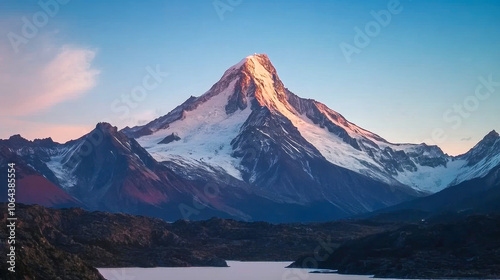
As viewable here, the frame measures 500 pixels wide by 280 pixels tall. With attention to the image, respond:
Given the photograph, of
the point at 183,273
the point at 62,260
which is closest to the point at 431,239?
the point at 183,273

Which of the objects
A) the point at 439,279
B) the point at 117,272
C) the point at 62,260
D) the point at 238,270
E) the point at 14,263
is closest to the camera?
the point at 14,263

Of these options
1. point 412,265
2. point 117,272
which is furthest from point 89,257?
point 412,265

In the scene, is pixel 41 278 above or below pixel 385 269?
above

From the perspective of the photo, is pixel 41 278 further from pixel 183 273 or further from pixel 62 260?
pixel 183 273

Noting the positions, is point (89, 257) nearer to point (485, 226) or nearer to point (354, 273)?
point (354, 273)

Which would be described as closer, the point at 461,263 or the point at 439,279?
the point at 439,279

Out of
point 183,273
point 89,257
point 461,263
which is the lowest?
point 461,263

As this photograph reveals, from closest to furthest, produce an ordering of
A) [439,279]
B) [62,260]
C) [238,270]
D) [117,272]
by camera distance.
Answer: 1. [62,260]
2. [439,279]
3. [117,272]
4. [238,270]

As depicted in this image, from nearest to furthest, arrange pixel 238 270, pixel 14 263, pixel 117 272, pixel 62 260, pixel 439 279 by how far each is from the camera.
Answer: pixel 14 263, pixel 62 260, pixel 439 279, pixel 117 272, pixel 238 270

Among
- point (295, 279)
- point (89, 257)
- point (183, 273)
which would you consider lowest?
point (295, 279)
